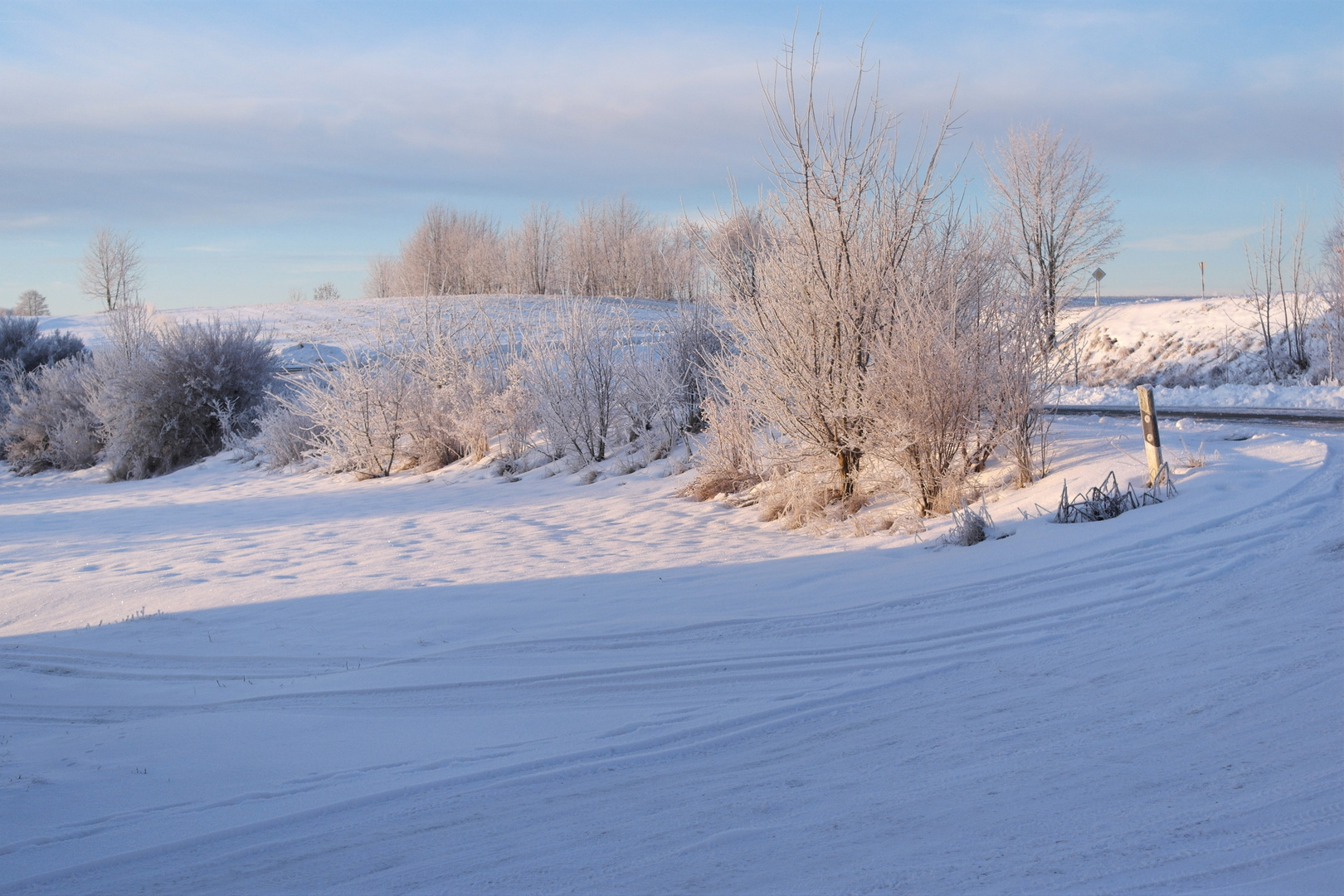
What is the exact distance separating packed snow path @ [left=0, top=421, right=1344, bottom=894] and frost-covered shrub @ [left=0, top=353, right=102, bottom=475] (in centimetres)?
1655

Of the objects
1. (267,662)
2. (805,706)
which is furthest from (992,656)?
(267,662)

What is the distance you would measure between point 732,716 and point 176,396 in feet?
66.8

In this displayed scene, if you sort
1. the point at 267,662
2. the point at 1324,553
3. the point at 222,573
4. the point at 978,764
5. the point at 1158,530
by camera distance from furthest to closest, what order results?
the point at 222,573 → the point at 1158,530 → the point at 267,662 → the point at 1324,553 → the point at 978,764

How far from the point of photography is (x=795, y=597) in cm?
590

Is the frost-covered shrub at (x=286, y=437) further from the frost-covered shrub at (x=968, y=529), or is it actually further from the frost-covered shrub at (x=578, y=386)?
the frost-covered shrub at (x=968, y=529)

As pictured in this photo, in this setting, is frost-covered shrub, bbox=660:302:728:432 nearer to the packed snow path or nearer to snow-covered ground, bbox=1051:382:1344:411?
snow-covered ground, bbox=1051:382:1344:411

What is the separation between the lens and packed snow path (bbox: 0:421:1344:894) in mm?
2688

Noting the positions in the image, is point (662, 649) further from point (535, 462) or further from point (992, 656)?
point (535, 462)


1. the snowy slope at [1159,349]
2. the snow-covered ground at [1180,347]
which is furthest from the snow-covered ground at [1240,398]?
the snow-covered ground at [1180,347]

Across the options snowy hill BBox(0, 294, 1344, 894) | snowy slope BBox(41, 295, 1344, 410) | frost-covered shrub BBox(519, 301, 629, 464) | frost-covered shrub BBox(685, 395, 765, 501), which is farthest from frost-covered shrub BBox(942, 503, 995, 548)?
snowy slope BBox(41, 295, 1344, 410)

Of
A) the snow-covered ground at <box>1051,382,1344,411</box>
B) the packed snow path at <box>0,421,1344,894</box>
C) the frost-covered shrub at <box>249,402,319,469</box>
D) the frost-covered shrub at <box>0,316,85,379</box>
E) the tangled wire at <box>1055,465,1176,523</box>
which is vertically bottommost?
the packed snow path at <box>0,421,1344,894</box>

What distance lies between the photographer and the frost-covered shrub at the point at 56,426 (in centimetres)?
2161

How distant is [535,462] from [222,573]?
689 cm

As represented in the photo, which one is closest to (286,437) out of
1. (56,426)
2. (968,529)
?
(56,426)
